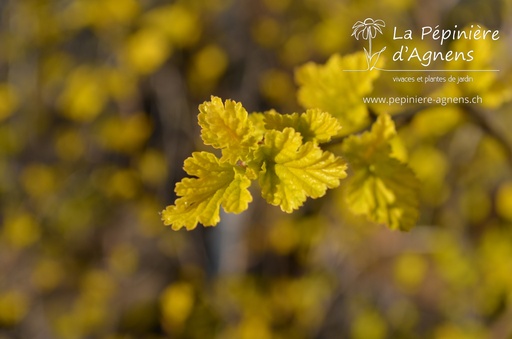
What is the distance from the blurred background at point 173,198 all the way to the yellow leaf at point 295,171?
1178mm

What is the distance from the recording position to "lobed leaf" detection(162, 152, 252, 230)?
70 cm

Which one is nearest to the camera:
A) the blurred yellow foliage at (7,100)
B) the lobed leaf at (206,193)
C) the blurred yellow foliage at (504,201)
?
the lobed leaf at (206,193)

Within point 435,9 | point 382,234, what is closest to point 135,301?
point 382,234

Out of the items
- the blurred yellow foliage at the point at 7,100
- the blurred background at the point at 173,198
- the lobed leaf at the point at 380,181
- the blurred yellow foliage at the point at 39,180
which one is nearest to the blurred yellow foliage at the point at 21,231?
the blurred background at the point at 173,198

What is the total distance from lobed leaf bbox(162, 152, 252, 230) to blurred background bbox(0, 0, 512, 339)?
1231 millimetres

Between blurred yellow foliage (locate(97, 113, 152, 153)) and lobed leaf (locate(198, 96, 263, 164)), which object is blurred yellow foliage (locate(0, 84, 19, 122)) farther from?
lobed leaf (locate(198, 96, 263, 164))

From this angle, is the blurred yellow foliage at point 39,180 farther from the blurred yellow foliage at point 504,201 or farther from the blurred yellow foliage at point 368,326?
the blurred yellow foliage at point 504,201

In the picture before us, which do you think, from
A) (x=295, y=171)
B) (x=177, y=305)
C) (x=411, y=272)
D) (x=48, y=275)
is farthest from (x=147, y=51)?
(x=295, y=171)

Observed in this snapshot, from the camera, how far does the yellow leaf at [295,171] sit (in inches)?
28.3

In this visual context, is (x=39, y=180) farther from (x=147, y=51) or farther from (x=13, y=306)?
(x=147, y=51)

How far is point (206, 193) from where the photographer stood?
72cm

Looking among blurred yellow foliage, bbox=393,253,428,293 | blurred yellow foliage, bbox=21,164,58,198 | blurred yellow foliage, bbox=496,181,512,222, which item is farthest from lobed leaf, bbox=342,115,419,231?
blurred yellow foliage, bbox=21,164,58,198

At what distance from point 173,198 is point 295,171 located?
253cm

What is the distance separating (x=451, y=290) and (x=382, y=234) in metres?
0.46
